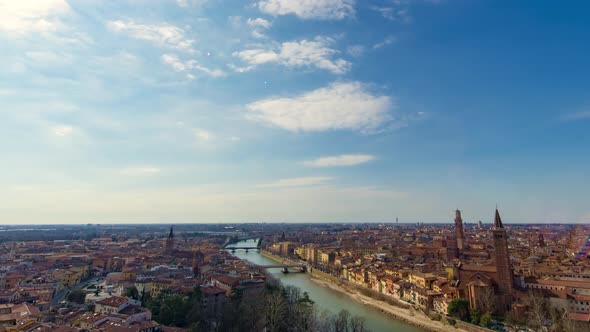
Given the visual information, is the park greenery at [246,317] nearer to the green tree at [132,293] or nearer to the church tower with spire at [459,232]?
the green tree at [132,293]

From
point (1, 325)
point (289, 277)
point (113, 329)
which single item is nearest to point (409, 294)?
point (289, 277)

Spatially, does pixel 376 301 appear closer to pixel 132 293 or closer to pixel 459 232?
pixel 132 293

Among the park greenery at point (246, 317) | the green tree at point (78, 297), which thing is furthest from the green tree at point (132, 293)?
the park greenery at point (246, 317)

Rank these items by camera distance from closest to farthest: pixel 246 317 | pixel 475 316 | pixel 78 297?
1. pixel 246 317
2. pixel 475 316
3. pixel 78 297

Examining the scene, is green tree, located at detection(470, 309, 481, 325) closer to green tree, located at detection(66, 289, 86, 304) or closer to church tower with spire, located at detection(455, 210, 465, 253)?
green tree, located at detection(66, 289, 86, 304)

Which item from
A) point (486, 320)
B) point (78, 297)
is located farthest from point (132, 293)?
point (486, 320)
